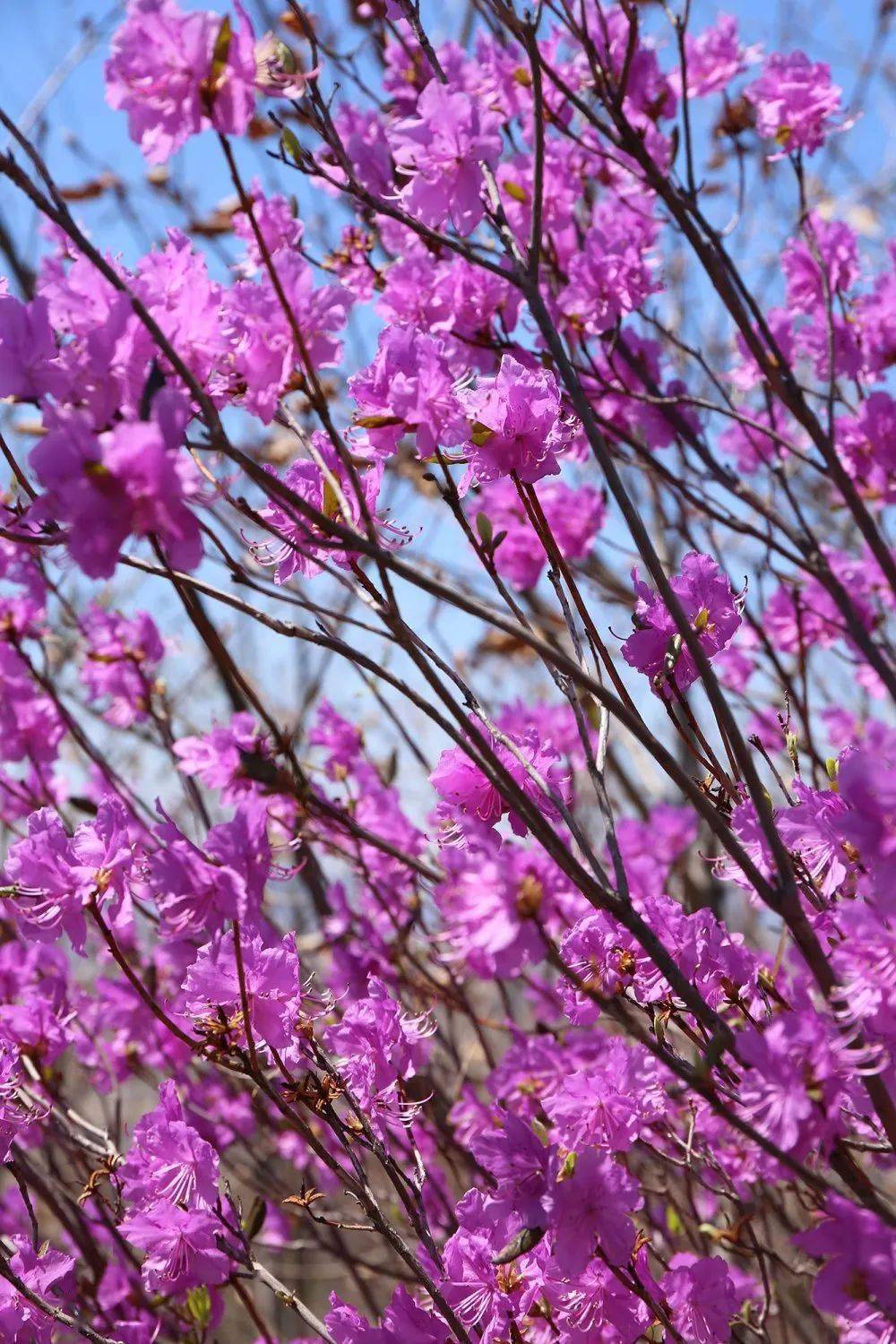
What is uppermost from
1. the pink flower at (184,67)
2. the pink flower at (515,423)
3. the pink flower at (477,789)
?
the pink flower at (184,67)

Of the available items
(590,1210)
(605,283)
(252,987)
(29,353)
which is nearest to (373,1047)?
(252,987)

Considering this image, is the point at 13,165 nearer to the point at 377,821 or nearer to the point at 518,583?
the point at 377,821

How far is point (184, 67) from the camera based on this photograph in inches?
51.5

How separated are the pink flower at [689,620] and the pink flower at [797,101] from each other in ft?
4.82

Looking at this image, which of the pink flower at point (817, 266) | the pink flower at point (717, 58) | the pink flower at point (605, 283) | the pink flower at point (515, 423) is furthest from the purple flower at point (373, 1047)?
the pink flower at point (717, 58)

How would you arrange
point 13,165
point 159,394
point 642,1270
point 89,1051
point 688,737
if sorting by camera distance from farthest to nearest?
point 89,1051 → point 642,1270 → point 688,737 → point 13,165 → point 159,394

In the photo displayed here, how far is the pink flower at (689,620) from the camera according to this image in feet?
5.34

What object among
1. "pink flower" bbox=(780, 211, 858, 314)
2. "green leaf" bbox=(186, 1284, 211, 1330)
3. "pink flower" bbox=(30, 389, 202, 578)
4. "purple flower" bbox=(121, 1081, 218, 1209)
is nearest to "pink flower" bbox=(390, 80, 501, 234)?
"pink flower" bbox=(30, 389, 202, 578)

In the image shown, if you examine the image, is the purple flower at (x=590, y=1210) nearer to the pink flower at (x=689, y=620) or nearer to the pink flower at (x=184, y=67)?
the pink flower at (x=689, y=620)

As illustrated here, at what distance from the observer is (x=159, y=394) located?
43.3 inches

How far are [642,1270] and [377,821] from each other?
1.78 meters

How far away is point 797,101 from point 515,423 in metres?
1.63

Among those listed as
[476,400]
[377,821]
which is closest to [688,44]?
[476,400]

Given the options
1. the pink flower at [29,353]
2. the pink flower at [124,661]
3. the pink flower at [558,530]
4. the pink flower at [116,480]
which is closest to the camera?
the pink flower at [116,480]
